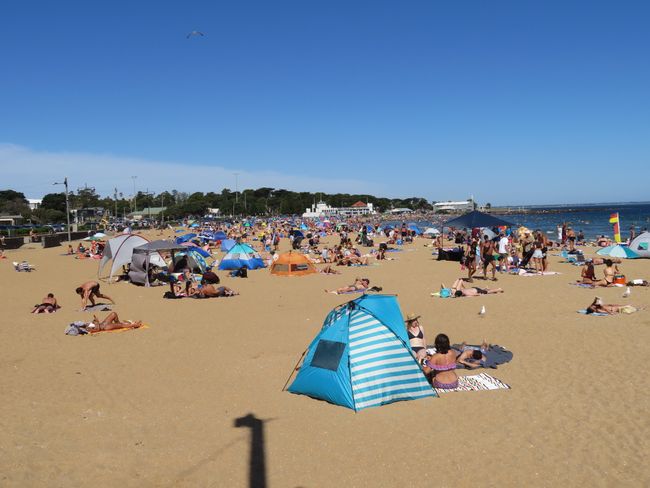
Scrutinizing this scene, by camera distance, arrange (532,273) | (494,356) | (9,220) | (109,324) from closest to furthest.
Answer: (494,356) → (109,324) → (532,273) → (9,220)

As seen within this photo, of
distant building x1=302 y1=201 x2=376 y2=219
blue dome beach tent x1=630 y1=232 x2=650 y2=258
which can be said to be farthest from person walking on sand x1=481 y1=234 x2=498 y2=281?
distant building x1=302 y1=201 x2=376 y2=219

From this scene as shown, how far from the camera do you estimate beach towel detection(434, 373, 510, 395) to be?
7070 millimetres

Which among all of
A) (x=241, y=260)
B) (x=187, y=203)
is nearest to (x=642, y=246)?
(x=241, y=260)

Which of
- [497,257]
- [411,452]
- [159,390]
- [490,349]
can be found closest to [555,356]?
[490,349]

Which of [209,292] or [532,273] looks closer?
[209,292]

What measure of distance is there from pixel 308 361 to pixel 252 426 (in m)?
1.43

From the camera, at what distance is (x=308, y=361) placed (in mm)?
7246

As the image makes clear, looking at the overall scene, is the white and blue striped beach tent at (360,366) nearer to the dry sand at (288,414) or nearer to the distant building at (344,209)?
the dry sand at (288,414)

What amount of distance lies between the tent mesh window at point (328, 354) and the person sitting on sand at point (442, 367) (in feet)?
4.74

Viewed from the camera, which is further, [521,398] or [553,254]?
[553,254]

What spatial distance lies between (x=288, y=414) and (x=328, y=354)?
1012 mm

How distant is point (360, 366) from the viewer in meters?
6.70

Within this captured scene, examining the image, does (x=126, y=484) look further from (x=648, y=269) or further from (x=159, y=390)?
(x=648, y=269)

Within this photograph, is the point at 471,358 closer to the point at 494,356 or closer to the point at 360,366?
the point at 494,356
